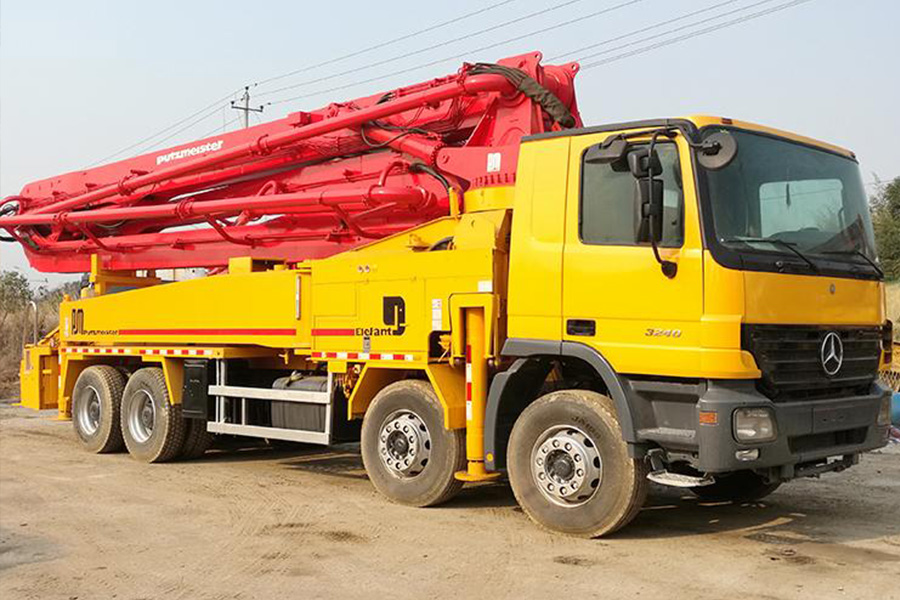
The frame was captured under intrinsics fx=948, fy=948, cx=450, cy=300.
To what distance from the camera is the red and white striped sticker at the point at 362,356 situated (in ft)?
25.7

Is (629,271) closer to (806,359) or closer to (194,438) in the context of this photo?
(806,359)

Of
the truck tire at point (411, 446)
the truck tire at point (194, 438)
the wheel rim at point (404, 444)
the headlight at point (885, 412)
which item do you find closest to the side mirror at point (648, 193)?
the headlight at point (885, 412)

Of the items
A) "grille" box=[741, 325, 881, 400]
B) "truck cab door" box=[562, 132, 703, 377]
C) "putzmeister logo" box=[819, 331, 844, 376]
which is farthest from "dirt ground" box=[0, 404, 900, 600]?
"truck cab door" box=[562, 132, 703, 377]

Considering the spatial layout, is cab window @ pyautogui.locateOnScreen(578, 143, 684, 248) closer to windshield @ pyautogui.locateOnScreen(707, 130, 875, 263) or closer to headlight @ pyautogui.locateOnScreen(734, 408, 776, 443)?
windshield @ pyautogui.locateOnScreen(707, 130, 875, 263)

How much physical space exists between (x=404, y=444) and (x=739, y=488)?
2846 mm

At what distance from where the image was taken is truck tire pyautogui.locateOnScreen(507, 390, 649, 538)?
6285 millimetres

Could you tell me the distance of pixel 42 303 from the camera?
2959cm

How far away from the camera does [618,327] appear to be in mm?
6340

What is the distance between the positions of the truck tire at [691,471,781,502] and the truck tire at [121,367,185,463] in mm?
5833

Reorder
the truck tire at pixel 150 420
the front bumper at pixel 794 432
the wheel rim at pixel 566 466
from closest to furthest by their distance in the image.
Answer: the front bumper at pixel 794 432 → the wheel rim at pixel 566 466 → the truck tire at pixel 150 420

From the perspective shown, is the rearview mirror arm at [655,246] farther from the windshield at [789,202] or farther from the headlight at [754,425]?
the headlight at [754,425]

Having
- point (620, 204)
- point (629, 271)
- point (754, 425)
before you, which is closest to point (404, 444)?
point (629, 271)

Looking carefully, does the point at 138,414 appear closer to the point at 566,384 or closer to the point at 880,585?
Result: the point at 566,384

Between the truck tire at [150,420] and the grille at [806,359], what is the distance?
688 centimetres
